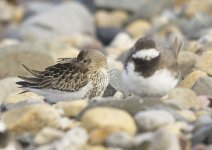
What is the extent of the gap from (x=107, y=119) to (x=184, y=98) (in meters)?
1.44

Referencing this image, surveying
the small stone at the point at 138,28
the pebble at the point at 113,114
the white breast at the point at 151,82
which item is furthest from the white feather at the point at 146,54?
the small stone at the point at 138,28

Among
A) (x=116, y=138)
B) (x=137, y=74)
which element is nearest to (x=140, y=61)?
(x=137, y=74)

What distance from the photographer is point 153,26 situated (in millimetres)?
21641

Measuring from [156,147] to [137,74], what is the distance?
1569 millimetres

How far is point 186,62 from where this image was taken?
1140 cm

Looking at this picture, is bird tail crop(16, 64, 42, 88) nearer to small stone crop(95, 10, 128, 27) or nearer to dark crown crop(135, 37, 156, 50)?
dark crown crop(135, 37, 156, 50)

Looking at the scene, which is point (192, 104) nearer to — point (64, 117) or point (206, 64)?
point (64, 117)

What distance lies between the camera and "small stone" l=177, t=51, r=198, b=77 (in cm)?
1128

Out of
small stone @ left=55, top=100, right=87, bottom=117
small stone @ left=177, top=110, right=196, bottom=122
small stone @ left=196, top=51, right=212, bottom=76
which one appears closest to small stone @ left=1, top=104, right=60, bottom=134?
small stone @ left=55, top=100, right=87, bottom=117

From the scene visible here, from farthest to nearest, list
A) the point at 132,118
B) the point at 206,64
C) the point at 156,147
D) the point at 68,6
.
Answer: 1. the point at 68,6
2. the point at 206,64
3. the point at 132,118
4. the point at 156,147

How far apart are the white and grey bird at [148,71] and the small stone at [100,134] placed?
1.26 m

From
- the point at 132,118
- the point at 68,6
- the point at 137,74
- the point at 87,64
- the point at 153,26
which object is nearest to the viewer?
the point at 132,118

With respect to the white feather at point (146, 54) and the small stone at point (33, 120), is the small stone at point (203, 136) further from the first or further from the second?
the small stone at point (33, 120)

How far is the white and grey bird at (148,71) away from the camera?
27.6ft
